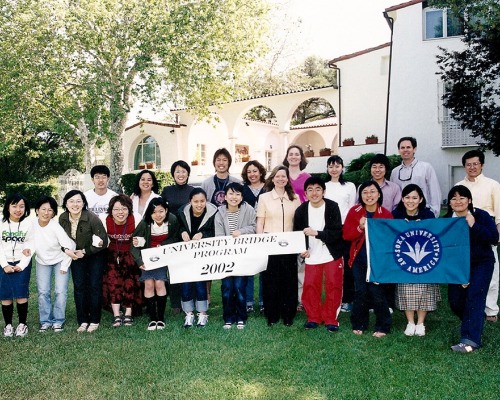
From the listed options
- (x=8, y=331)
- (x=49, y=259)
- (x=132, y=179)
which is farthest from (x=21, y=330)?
(x=132, y=179)

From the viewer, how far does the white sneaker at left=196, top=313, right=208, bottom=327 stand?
18.4 feet

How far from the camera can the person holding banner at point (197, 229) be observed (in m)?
5.72

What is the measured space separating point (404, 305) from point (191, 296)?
248 centimetres

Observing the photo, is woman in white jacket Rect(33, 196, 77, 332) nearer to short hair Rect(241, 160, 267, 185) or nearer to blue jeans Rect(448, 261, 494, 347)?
short hair Rect(241, 160, 267, 185)

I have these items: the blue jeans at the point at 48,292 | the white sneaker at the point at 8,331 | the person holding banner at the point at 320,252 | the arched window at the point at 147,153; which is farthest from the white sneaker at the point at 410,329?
the arched window at the point at 147,153

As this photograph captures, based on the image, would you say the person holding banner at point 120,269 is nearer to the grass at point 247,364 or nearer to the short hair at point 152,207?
the short hair at point 152,207

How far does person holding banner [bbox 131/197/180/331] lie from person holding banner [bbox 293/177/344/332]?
1.56 metres

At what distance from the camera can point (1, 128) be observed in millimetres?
23906

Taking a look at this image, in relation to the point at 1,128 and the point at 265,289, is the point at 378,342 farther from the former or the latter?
the point at 1,128

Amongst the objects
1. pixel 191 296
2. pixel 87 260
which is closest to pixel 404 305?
pixel 191 296

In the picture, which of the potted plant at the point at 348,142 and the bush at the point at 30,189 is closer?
the potted plant at the point at 348,142

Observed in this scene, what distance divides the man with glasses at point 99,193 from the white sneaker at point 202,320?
179 centimetres

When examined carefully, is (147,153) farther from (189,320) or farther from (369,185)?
(369,185)

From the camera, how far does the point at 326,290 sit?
17.9 feet
